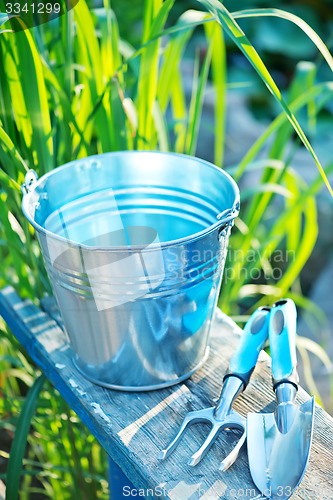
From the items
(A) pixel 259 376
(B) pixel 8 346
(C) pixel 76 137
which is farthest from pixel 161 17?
(B) pixel 8 346

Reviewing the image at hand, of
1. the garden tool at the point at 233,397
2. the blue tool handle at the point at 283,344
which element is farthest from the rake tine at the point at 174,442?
the blue tool handle at the point at 283,344

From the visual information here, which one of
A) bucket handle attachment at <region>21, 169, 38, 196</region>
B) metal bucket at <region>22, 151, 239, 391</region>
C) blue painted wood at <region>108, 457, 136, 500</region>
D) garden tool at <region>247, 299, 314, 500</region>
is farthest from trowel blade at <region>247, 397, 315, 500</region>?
bucket handle attachment at <region>21, 169, 38, 196</region>

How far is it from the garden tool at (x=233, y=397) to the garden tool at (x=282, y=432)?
2cm

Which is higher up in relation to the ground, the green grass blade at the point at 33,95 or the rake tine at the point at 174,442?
the green grass blade at the point at 33,95

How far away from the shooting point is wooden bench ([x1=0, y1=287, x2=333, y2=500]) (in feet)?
1.96

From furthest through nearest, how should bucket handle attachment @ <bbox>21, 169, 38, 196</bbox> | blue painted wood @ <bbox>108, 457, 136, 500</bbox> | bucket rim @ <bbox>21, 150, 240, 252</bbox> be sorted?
blue painted wood @ <bbox>108, 457, 136, 500</bbox>
bucket handle attachment @ <bbox>21, 169, 38, 196</bbox>
bucket rim @ <bbox>21, 150, 240, 252</bbox>

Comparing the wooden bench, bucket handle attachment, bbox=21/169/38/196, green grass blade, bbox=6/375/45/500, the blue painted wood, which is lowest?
the blue painted wood

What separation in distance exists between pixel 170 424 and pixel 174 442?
0.13 feet

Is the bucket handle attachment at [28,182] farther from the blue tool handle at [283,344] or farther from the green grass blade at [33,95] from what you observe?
the blue tool handle at [283,344]

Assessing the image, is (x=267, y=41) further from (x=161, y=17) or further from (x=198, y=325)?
(x=198, y=325)

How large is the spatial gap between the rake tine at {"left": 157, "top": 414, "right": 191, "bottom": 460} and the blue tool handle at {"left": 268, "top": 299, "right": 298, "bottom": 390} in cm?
11

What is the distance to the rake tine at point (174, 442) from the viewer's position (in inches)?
24.5

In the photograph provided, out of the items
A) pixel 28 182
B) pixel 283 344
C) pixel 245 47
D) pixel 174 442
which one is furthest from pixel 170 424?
pixel 245 47

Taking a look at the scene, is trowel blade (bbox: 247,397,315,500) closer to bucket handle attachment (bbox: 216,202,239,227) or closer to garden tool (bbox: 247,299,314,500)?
garden tool (bbox: 247,299,314,500)
